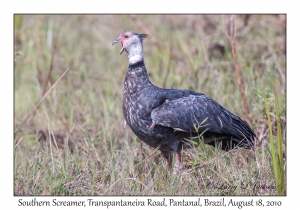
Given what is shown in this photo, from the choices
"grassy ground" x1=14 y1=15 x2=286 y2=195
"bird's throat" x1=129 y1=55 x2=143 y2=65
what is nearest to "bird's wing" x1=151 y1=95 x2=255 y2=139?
"grassy ground" x1=14 y1=15 x2=286 y2=195

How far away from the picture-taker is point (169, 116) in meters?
4.32

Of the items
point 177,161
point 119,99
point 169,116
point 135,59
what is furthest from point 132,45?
point 119,99

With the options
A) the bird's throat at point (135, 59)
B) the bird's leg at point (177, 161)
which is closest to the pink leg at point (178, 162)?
the bird's leg at point (177, 161)

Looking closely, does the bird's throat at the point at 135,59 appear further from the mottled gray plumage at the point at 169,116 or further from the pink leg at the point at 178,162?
the pink leg at the point at 178,162

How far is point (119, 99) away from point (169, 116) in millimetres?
1679

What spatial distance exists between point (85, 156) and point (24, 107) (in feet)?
5.33

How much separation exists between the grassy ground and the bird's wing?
0.18 metres

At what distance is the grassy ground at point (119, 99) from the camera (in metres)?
4.03

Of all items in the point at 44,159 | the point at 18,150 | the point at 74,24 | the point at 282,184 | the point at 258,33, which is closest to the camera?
the point at 282,184

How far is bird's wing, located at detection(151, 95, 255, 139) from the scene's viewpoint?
4324mm

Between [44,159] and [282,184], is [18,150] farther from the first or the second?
[282,184]

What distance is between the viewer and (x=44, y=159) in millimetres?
4227

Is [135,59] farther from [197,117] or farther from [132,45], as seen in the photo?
[197,117]
